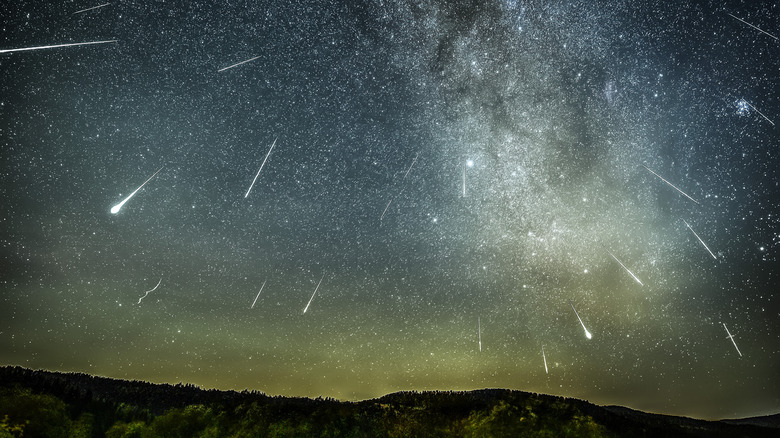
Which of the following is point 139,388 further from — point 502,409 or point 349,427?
point 502,409

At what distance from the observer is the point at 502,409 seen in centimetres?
4628

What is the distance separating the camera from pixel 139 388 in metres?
106

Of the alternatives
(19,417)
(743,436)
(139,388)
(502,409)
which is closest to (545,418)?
(502,409)

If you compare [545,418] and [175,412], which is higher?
[545,418]

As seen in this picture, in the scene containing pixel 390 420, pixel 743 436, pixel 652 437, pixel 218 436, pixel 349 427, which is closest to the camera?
pixel 218 436

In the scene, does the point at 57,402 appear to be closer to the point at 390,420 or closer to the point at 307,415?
the point at 307,415

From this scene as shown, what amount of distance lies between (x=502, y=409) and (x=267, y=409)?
34.7 metres

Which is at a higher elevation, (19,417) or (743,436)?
(743,436)

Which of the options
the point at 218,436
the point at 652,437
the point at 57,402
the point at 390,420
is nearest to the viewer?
the point at 57,402

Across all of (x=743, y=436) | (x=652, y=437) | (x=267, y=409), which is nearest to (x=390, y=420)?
(x=267, y=409)

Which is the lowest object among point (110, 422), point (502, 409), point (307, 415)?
point (110, 422)

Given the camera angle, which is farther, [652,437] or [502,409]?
[652,437]

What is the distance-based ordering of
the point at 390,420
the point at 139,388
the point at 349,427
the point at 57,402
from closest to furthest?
the point at 57,402, the point at 349,427, the point at 390,420, the point at 139,388

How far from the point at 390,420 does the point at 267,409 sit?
726 inches
